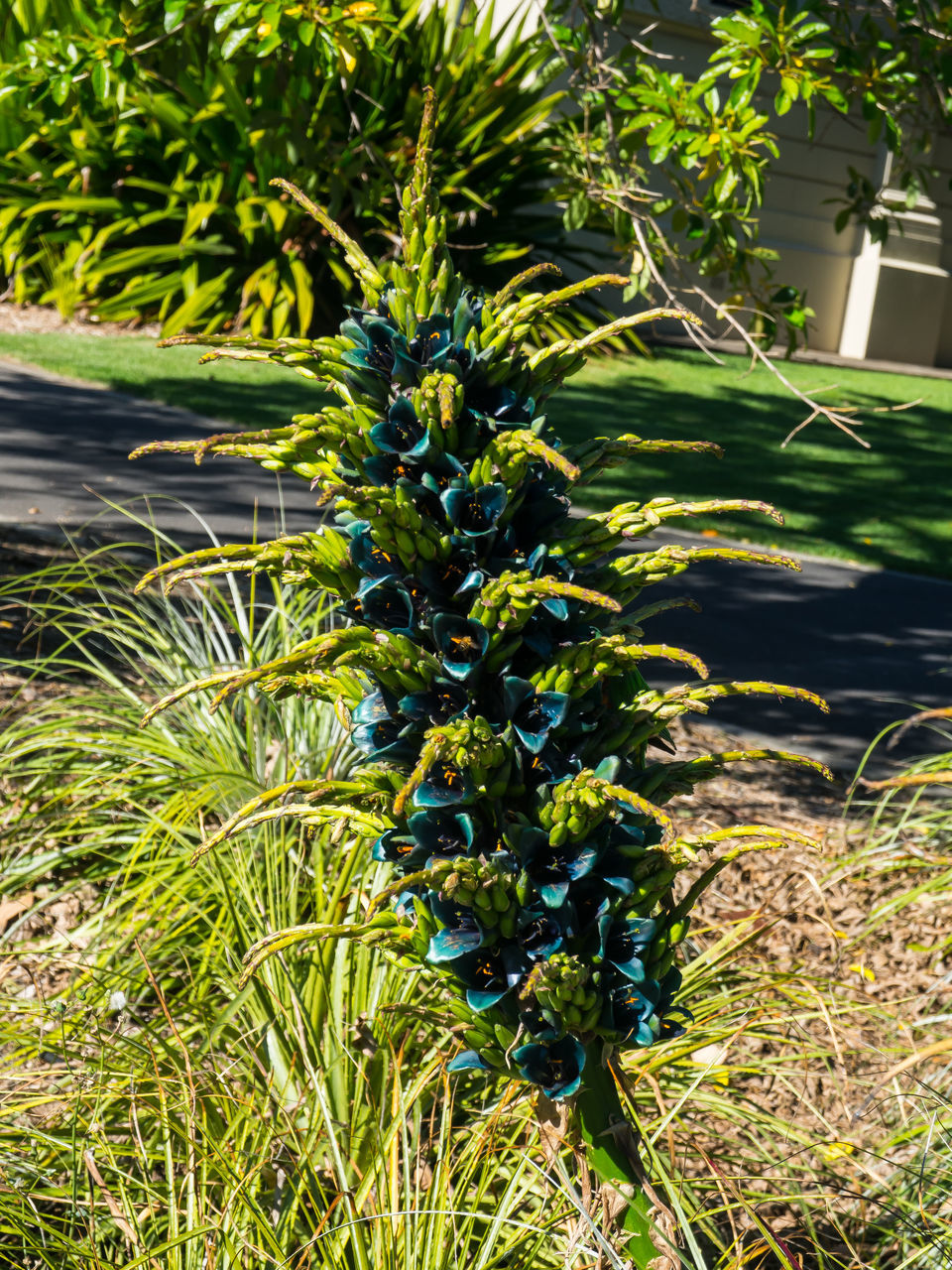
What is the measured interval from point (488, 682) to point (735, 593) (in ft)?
18.7

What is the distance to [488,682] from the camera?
A: 1.50 m

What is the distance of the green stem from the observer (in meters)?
1.53

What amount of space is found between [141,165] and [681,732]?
1004 cm

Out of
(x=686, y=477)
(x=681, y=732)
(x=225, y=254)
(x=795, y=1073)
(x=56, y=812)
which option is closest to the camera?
(x=795, y=1073)

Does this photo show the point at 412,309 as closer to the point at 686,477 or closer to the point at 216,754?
the point at 216,754

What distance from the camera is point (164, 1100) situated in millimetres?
1864

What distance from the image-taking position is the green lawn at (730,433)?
27.6 ft

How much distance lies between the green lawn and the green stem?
6.49 meters

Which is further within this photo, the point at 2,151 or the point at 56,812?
the point at 2,151

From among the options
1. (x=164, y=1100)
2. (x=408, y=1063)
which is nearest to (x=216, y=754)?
(x=408, y=1063)

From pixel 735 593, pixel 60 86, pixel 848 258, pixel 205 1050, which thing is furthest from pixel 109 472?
pixel 848 258

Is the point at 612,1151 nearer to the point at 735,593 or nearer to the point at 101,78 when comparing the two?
the point at 101,78

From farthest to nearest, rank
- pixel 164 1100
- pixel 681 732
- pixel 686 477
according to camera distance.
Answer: pixel 686 477 → pixel 681 732 → pixel 164 1100

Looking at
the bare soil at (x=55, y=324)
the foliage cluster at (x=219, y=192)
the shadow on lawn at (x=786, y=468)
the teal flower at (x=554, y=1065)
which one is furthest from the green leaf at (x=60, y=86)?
the bare soil at (x=55, y=324)
